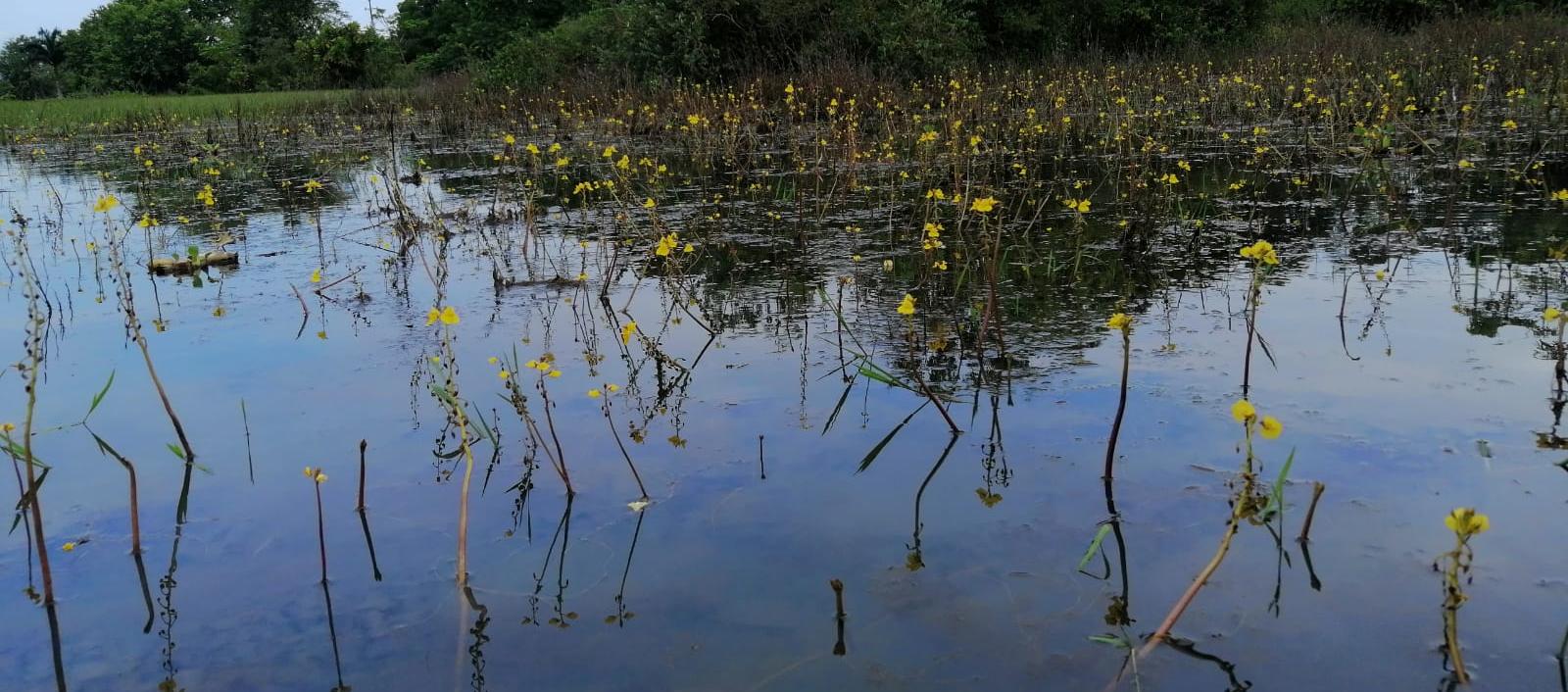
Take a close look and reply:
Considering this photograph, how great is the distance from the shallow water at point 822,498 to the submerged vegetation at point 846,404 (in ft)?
0.05

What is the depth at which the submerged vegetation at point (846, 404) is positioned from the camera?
254 centimetres

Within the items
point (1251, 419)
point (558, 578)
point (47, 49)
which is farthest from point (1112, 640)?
point (47, 49)

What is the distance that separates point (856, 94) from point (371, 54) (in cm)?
3526

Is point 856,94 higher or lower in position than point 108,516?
higher

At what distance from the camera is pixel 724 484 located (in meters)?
3.26

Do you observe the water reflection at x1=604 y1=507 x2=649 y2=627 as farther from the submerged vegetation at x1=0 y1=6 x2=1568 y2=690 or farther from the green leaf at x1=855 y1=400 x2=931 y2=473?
the green leaf at x1=855 y1=400 x2=931 y2=473

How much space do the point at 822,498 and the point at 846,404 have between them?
0.77 m

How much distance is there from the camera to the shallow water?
2.41 m

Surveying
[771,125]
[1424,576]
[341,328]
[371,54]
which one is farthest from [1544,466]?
[371,54]

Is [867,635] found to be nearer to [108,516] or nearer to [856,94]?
[108,516]

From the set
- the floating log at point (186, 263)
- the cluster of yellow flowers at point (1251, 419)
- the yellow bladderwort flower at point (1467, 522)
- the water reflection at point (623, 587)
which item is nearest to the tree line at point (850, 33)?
the floating log at point (186, 263)

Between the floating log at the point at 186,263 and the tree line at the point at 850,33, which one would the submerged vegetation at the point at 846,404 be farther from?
the tree line at the point at 850,33

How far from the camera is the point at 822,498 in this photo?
313 centimetres

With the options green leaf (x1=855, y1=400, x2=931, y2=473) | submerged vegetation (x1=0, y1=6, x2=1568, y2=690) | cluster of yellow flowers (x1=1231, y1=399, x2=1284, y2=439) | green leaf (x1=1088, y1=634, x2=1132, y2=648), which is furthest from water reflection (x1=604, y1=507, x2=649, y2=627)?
cluster of yellow flowers (x1=1231, y1=399, x2=1284, y2=439)
